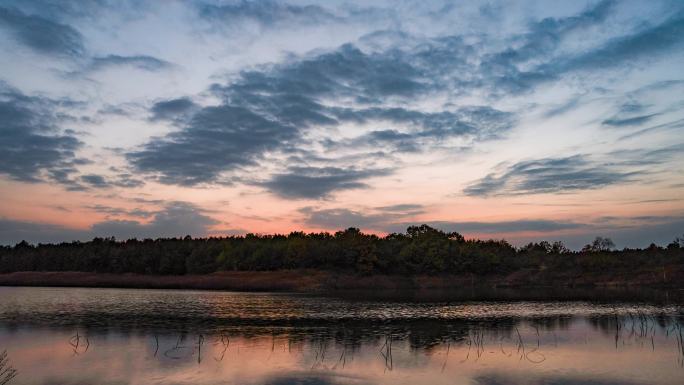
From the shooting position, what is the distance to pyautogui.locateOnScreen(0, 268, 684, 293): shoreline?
412 ft

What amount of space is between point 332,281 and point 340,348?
4037 inches

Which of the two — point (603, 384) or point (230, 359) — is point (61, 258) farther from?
point (603, 384)

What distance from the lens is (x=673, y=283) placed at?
116m

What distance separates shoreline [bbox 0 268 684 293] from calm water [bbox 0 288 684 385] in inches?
2880

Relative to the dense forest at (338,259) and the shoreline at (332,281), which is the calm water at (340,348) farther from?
the dense forest at (338,259)

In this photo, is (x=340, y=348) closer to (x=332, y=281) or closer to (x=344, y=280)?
(x=332, y=281)

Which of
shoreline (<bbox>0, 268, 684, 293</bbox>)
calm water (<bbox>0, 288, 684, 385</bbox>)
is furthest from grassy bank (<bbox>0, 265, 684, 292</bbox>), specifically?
calm water (<bbox>0, 288, 684, 385</bbox>)

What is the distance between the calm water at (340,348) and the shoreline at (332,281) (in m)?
73.2

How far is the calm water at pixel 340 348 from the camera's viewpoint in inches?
993

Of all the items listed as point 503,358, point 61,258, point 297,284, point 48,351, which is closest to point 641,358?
point 503,358

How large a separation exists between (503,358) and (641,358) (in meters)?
8.30

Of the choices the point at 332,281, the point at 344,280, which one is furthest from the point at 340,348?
the point at 344,280

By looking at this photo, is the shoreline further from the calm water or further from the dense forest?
the calm water

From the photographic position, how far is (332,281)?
13462 cm
